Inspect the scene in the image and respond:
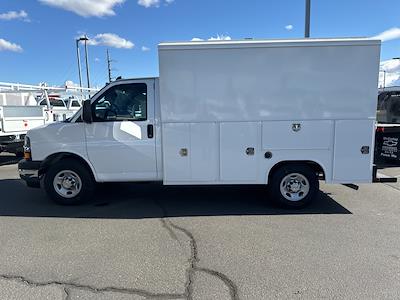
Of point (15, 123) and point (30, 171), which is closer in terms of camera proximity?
point (30, 171)

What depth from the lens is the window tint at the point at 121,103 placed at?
6.02m

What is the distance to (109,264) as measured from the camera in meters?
4.06

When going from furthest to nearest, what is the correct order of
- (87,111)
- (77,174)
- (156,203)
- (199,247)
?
(156,203) < (77,174) < (87,111) < (199,247)

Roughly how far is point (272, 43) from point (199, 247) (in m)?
3.28

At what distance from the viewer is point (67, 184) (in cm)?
630

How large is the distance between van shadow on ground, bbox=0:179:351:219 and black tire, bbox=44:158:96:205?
13 cm

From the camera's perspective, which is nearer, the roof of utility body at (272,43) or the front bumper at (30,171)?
the roof of utility body at (272,43)

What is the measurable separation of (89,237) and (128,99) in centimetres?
239

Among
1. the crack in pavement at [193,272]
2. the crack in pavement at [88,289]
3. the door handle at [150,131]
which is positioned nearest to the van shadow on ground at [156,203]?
the crack in pavement at [193,272]

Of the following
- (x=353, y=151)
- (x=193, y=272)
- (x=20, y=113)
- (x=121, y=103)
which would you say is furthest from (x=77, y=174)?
(x=20, y=113)

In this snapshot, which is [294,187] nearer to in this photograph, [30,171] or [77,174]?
[77,174]

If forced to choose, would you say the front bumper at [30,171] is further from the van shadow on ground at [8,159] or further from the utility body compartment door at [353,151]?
the van shadow on ground at [8,159]

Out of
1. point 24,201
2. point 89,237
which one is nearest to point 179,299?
point 89,237

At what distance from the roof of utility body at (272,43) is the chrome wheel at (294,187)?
83.7 inches
